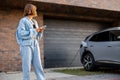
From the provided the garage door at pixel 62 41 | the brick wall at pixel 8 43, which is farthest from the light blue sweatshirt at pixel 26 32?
the garage door at pixel 62 41

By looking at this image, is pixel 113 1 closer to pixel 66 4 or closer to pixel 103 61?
pixel 66 4

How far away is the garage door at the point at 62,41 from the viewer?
13508 mm

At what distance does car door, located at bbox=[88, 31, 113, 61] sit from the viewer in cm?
1071

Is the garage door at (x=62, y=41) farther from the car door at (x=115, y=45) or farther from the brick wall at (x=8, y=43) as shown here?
the car door at (x=115, y=45)

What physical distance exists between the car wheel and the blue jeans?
556 cm

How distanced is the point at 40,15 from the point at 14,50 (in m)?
2.06

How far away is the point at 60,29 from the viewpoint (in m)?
14.0

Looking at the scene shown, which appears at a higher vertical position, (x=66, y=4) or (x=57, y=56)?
(x=66, y=4)

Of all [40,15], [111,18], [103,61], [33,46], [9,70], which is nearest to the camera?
[33,46]

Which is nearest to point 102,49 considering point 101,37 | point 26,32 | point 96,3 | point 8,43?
point 101,37

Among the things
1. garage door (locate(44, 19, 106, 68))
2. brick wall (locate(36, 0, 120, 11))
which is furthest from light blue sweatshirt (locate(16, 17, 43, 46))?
garage door (locate(44, 19, 106, 68))

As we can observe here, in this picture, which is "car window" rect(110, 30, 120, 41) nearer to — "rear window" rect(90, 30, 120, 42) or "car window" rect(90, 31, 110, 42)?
"rear window" rect(90, 30, 120, 42)

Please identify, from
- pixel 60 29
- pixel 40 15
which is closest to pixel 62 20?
pixel 60 29

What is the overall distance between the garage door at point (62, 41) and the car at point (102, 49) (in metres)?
1.88
